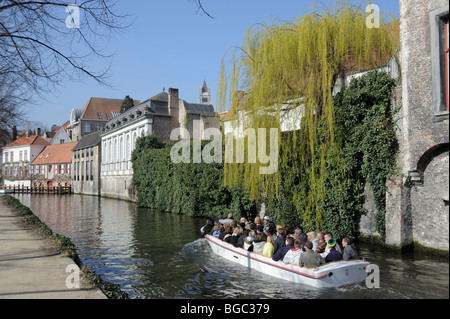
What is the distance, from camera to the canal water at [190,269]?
4238 millimetres

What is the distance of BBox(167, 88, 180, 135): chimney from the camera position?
123 feet

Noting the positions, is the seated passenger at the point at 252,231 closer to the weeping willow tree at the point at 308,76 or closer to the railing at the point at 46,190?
the weeping willow tree at the point at 308,76

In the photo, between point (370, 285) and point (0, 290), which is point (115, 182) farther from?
point (370, 285)

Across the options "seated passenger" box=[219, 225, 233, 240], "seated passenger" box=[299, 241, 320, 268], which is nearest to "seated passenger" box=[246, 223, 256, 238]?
"seated passenger" box=[219, 225, 233, 240]

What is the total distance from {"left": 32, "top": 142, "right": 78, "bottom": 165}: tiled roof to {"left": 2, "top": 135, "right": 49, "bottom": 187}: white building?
112 inches

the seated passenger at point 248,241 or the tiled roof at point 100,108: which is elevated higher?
the tiled roof at point 100,108

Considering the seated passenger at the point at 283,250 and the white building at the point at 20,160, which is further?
the white building at the point at 20,160

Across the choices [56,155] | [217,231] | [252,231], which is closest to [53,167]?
[56,155]

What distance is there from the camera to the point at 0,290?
612 cm

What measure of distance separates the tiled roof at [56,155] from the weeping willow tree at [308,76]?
2011 inches

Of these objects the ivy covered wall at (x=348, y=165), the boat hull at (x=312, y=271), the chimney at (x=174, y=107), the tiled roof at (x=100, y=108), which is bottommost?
the boat hull at (x=312, y=271)

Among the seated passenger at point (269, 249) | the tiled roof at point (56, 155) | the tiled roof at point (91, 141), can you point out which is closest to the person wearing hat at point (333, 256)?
the seated passenger at point (269, 249)

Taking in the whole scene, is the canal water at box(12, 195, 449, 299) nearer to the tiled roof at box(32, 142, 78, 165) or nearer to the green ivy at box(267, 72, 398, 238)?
the green ivy at box(267, 72, 398, 238)
